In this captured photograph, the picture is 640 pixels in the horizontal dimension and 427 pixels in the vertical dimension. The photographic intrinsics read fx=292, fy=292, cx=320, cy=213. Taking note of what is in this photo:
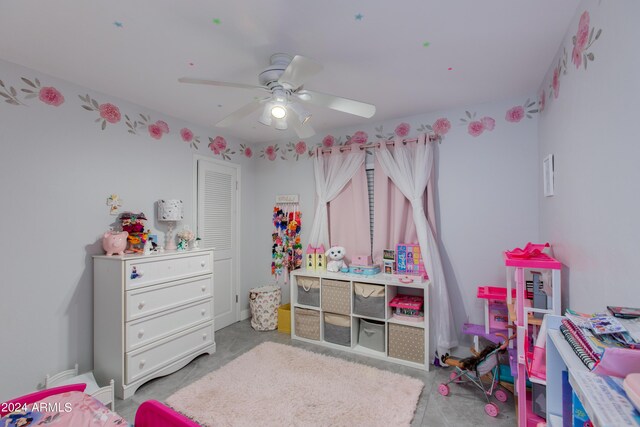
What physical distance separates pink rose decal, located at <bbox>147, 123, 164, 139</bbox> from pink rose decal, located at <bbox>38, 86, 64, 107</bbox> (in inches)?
29.4

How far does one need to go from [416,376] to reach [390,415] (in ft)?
2.12

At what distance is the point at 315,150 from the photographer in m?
3.80

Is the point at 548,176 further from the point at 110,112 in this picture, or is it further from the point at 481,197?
the point at 110,112

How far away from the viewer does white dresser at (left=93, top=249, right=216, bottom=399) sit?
7.85 ft

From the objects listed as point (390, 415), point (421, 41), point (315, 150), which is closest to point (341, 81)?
point (421, 41)

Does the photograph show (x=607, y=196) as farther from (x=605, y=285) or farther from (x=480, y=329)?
(x=480, y=329)

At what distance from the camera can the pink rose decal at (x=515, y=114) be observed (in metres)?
2.75

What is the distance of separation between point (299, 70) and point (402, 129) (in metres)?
1.98

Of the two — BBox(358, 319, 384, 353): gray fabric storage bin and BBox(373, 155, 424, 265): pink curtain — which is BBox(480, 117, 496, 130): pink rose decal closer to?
BBox(373, 155, 424, 265): pink curtain

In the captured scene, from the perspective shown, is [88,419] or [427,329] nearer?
[88,419]

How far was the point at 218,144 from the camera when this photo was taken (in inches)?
152

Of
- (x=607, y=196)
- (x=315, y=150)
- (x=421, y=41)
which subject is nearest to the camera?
(x=607, y=196)

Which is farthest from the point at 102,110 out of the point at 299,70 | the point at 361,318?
the point at 361,318

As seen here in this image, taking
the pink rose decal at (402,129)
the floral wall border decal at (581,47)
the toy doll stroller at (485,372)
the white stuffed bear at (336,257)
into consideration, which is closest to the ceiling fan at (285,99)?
the floral wall border decal at (581,47)
